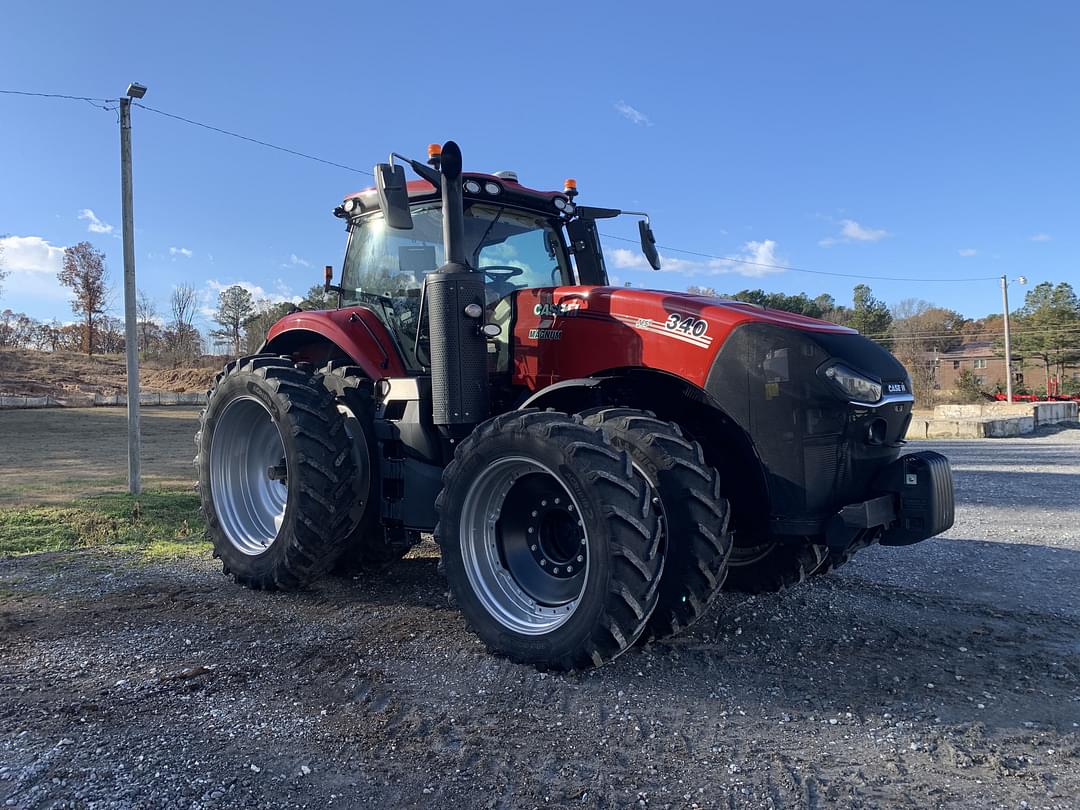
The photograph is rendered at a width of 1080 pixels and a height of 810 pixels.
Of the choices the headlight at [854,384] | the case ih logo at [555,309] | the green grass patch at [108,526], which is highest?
the case ih logo at [555,309]

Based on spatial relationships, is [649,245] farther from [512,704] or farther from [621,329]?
[512,704]

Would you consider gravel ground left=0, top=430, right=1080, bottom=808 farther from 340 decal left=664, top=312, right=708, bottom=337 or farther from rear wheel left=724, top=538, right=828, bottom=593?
340 decal left=664, top=312, right=708, bottom=337

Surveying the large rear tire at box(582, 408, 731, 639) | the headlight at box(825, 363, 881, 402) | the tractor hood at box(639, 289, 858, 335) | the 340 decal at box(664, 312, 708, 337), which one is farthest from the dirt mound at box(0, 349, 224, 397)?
the headlight at box(825, 363, 881, 402)

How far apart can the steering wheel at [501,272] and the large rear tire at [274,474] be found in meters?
1.28

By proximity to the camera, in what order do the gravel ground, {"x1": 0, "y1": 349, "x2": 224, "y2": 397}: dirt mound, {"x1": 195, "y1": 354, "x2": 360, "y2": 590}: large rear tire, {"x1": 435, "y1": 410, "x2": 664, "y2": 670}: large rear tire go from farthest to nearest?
{"x1": 0, "y1": 349, "x2": 224, "y2": 397}: dirt mound → {"x1": 195, "y1": 354, "x2": 360, "y2": 590}: large rear tire → {"x1": 435, "y1": 410, "x2": 664, "y2": 670}: large rear tire → the gravel ground

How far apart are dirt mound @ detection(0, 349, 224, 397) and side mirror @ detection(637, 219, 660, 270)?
28079mm

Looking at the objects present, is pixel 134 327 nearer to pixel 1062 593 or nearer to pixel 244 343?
pixel 1062 593

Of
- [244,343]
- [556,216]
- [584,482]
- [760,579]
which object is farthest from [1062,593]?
[244,343]

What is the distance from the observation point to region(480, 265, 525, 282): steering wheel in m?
4.91

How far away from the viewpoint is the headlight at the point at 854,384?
349 centimetres

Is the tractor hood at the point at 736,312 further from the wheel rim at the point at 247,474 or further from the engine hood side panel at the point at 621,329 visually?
the wheel rim at the point at 247,474

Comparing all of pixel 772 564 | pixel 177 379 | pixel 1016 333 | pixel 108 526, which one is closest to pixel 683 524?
pixel 772 564

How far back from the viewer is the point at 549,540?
3795 mm

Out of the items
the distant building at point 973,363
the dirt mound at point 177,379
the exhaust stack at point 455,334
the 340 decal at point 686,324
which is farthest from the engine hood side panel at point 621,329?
the distant building at point 973,363
